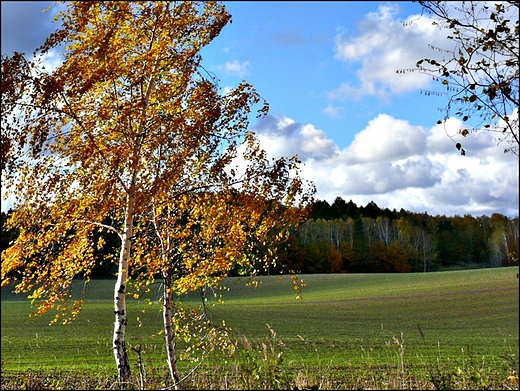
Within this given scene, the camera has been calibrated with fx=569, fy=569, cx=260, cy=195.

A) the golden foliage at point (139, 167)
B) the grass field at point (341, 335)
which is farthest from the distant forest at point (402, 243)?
the golden foliage at point (139, 167)

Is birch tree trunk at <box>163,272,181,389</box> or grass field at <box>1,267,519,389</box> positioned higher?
birch tree trunk at <box>163,272,181,389</box>

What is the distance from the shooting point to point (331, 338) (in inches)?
942

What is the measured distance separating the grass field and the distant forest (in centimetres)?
1957

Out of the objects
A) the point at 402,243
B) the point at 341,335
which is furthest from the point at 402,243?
the point at 341,335

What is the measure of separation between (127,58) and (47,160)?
2400 mm

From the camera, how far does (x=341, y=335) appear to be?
2552cm

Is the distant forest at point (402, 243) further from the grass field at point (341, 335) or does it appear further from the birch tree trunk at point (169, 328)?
the birch tree trunk at point (169, 328)

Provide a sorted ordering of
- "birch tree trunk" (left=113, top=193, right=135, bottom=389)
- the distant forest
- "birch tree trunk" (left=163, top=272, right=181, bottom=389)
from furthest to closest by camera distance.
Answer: the distant forest → "birch tree trunk" (left=163, top=272, right=181, bottom=389) → "birch tree trunk" (left=113, top=193, right=135, bottom=389)

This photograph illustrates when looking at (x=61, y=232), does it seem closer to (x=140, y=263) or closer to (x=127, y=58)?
(x=140, y=263)

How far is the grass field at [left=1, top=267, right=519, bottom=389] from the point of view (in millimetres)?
9070

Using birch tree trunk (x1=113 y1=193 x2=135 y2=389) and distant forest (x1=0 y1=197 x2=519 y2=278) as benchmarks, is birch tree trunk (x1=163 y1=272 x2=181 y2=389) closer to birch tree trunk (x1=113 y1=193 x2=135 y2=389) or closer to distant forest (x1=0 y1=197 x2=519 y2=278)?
birch tree trunk (x1=113 y1=193 x2=135 y2=389)

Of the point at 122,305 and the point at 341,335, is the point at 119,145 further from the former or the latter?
the point at 341,335


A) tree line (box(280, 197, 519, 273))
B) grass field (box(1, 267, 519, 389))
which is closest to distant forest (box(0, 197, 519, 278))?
tree line (box(280, 197, 519, 273))

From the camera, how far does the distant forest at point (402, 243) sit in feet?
253
